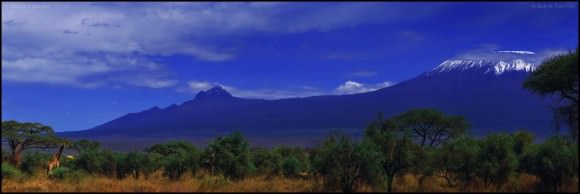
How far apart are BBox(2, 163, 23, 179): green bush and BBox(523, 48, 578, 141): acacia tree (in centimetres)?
2543

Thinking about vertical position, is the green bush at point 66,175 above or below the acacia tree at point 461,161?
below

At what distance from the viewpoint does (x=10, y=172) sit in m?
34.2

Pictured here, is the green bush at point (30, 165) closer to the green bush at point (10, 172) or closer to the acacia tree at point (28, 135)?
the green bush at point (10, 172)

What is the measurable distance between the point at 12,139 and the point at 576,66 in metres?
45.6

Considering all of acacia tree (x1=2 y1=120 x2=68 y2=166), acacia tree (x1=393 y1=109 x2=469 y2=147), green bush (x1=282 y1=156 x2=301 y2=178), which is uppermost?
acacia tree (x1=393 y1=109 x2=469 y2=147)

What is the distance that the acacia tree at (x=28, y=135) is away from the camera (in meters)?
55.4

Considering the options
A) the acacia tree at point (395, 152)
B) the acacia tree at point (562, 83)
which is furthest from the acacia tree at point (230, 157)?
the acacia tree at point (562, 83)

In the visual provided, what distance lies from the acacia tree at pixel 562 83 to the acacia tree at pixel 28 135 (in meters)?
41.2

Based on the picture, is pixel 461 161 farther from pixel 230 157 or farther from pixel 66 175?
pixel 66 175

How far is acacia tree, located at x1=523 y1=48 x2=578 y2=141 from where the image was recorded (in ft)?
86.2

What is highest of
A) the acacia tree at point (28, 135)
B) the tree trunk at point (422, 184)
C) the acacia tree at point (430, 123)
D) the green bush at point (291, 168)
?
the acacia tree at point (430, 123)

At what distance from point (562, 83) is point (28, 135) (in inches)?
1753

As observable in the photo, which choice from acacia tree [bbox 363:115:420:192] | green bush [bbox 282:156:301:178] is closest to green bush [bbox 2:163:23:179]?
green bush [bbox 282:156:301:178]

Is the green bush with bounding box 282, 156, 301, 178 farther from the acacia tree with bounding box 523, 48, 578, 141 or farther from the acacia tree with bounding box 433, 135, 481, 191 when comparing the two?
the acacia tree with bounding box 523, 48, 578, 141
